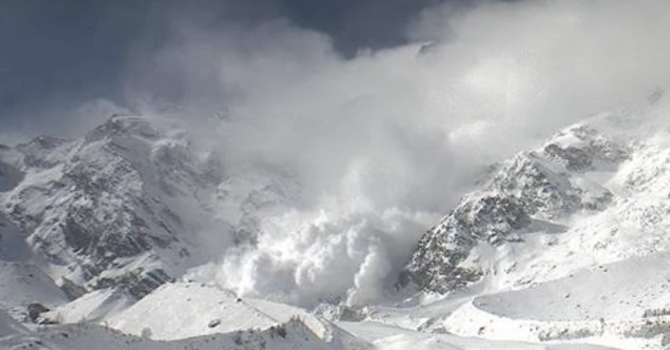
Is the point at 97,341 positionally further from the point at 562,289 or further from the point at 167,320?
the point at 562,289

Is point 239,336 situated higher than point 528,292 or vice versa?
point 528,292

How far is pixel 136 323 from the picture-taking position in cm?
5103

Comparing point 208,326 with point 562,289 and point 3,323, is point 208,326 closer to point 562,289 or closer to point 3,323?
point 3,323

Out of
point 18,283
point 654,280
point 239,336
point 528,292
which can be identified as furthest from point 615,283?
point 18,283

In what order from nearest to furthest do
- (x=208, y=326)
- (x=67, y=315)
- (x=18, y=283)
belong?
(x=208, y=326), (x=67, y=315), (x=18, y=283)

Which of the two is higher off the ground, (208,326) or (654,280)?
(654,280)

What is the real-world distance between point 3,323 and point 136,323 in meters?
18.2

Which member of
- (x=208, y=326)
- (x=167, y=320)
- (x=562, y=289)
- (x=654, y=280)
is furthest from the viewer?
(x=562, y=289)

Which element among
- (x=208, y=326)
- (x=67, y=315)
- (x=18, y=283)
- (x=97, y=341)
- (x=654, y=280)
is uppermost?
(x=18, y=283)

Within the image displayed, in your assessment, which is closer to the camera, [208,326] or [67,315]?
[208,326]

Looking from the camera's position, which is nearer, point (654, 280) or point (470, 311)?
point (654, 280)

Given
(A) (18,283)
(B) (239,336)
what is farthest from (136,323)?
(A) (18,283)

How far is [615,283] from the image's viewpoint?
295 feet

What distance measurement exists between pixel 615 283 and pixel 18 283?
9747 centimetres
